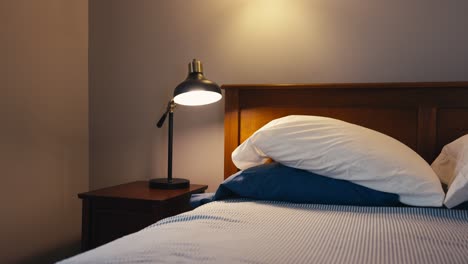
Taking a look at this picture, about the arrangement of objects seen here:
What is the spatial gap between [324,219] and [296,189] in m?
0.22

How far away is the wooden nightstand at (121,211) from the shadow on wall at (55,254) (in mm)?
491

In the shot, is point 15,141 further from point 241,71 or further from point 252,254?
point 252,254

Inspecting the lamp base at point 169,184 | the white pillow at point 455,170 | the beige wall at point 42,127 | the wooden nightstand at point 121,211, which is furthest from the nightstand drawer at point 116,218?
the white pillow at point 455,170

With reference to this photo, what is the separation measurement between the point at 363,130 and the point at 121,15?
4.72ft

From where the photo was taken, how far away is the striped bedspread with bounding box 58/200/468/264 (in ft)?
2.48

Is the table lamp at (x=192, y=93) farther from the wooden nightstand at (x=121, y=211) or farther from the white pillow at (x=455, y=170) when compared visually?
the white pillow at (x=455, y=170)

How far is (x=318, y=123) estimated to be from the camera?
4.57 feet

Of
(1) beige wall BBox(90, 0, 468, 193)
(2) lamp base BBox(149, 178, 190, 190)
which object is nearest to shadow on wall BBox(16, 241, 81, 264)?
(1) beige wall BBox(90, 0, 468, 193)

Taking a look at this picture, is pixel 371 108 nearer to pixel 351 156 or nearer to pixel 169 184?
pixel 351 156

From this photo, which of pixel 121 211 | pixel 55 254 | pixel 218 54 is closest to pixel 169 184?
pixel 121 211

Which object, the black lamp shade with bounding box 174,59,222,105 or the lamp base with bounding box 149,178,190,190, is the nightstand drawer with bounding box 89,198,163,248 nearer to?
the lamp base with bounding box 149,178,190,190

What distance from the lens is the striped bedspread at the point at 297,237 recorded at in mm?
755

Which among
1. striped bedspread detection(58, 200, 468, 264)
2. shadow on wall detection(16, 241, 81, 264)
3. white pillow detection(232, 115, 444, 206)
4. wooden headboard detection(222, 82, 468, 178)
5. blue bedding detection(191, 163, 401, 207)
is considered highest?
wooden headboard detection(222, 82, 468, 178)

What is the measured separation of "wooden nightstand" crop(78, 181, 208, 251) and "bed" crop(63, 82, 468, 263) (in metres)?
0.33
